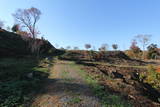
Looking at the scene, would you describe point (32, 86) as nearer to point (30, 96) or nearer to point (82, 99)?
point (30, 96)

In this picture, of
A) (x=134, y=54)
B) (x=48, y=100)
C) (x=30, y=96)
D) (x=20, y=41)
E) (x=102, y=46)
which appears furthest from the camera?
(x=102, y=46)

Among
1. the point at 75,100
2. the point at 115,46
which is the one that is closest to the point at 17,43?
the point at 75,100

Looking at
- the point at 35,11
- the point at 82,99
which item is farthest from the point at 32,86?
the point at 35,11

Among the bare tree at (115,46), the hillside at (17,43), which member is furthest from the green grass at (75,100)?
the bare tree at (115,46)

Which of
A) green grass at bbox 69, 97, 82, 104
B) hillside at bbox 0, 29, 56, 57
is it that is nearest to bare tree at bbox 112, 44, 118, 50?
hillside at bbox 0, 29, 56, 57

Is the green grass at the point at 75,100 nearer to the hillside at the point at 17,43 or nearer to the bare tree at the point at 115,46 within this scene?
the hillside at the point at 17,43

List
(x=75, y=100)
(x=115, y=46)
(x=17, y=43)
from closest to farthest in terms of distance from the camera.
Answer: (x=75, y=100)
(x=17, y=43)
(x=115, y=46)

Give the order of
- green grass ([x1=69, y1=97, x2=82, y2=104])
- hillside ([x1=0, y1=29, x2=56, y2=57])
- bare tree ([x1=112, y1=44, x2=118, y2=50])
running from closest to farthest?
green grass ([x1=69, y1=97, x2=82, y2=104]), hillside ([x1=0, y1=29, x2=56, y2=57]), bare tree ([x1=112, y1=44, x2=118, y2=50])

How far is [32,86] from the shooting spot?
5.70m

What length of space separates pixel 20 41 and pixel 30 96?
80.5ft

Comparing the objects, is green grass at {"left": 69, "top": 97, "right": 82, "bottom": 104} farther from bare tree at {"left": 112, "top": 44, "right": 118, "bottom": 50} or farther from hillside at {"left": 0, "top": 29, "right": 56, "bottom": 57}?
bare tree at {"left": 112, "top": 44, "right": 118, "bottom": 50}

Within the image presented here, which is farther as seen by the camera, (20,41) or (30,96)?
(20,41)

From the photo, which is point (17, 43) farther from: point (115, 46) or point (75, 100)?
point (115, 46)

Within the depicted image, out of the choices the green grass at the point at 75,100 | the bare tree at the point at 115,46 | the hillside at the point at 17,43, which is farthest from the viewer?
the bare tree at the point at 115,46
